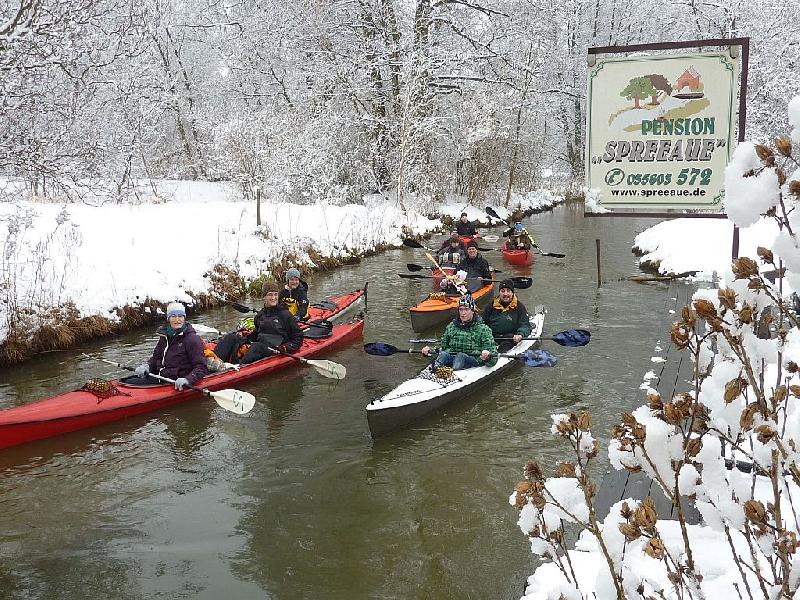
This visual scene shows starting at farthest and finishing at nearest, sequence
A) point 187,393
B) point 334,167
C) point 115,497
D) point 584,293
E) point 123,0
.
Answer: point 334,167 < point 584,293 < point 123,0 < point 187,393 < point 115,497

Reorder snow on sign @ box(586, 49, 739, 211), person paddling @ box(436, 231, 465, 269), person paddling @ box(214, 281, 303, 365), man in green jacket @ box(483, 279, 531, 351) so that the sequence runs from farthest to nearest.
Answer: person paddling @ box(436, 231, 465, 269)
man in green jacket @ box(483, 279, 531, 351)
person paddling @ box(214, 281, 303, 365)
snow on sign @ box(586, 49, 739, 211)

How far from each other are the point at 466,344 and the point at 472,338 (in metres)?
0.10

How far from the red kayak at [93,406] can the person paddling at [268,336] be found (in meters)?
0.17

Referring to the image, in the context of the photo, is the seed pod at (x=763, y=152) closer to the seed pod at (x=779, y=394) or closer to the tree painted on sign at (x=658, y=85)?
the seed pod at (x=779, y=394)

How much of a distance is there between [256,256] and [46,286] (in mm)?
4969

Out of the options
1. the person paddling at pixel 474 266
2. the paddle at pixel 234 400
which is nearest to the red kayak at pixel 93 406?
the paddle at pixel 234 400

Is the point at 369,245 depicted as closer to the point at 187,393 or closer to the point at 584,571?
the point at 187,393

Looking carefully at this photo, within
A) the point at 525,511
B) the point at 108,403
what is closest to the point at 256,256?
the point at 108,403

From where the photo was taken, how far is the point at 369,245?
1867 centimetres

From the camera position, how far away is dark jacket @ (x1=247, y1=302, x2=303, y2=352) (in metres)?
9.33

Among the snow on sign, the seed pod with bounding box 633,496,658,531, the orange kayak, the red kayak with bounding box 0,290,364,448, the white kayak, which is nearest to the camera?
the seed pod with bounding box 633,496,658,531

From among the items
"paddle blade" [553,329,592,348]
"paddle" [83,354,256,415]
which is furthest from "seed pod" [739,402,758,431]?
"paddle blade" [553,329,592,348]

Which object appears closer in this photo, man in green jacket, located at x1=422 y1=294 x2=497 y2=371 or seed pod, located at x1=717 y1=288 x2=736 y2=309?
seed pod, located at x1=717 y1=288 x2=736 y2=309

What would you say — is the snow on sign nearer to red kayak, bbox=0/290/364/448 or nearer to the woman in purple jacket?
the woman in purple jacket
